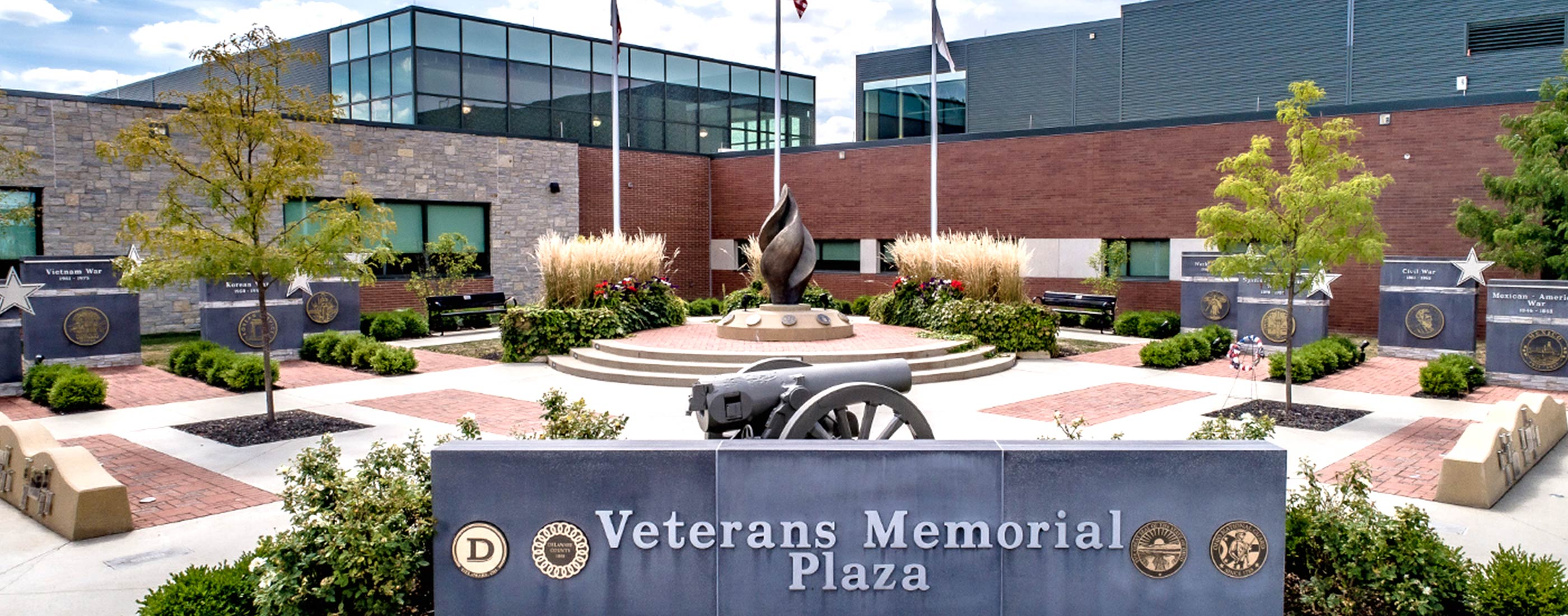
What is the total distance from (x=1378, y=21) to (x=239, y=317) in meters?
26.9

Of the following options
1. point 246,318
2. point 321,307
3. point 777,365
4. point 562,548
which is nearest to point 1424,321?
point 777,365

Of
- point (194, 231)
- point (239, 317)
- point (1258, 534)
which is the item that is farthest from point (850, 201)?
point (1258, 534)

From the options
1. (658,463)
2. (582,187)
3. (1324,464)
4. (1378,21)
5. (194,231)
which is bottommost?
(1324,464)

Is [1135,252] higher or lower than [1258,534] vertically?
higher

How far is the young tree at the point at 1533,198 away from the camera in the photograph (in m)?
15.5

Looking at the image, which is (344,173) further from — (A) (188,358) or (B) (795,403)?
(B) (795,403)

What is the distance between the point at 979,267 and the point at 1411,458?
8799 millimetres

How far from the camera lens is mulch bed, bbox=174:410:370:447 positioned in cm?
981

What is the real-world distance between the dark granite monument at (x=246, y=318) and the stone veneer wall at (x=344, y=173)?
2786 millimetres

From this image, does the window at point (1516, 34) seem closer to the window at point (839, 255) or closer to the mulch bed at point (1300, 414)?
the window at point (839, 255)

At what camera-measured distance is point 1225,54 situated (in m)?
27.8

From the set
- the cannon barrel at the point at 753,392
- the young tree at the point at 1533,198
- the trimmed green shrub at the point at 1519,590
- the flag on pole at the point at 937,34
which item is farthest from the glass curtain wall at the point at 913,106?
the trimmed green shrub at the point at 1519,590

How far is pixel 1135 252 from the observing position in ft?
71.5

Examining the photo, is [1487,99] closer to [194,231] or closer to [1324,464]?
[1324,464]
